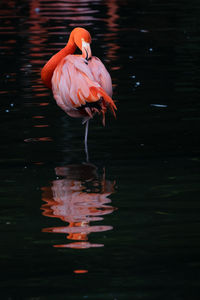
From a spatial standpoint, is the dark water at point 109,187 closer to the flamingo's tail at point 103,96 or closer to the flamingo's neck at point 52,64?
the flamingo's tail at point 103,96

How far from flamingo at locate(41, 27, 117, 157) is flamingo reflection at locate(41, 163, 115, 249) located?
0.63m

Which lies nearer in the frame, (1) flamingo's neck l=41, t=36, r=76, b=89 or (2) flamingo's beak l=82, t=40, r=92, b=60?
(2) flamingo's beak l=82, t=40, r=92, b=60

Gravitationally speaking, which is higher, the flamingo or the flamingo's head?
the flamingo's head

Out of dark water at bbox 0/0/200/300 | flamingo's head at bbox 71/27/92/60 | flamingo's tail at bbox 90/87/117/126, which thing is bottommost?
dark water at bbox 0/0/200/300

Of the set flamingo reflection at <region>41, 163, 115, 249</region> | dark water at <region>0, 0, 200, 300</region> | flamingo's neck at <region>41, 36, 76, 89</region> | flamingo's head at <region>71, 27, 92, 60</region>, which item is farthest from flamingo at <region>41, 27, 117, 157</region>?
flamingo reflection at <region>41, 163, 115, 249</region>

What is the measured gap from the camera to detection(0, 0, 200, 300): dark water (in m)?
4.88

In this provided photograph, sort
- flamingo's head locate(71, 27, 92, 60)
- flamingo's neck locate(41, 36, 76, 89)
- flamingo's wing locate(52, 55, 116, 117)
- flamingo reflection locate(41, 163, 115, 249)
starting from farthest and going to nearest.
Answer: flamingo's neck locate(41, 36, 76, 89), flamingo's head locate(71, 27, 92, 60), flamingo's wing locate(52, 55, 116, 117), flamingo reflection locate(41, 163, 115, 249)

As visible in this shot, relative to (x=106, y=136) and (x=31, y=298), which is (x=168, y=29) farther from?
(x=31, y=298)

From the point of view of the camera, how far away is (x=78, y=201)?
6.34 m

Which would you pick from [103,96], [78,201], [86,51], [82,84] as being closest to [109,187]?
[78,201]

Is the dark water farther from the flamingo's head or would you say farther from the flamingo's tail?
the flamingo's head

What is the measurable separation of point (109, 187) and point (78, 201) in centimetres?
50

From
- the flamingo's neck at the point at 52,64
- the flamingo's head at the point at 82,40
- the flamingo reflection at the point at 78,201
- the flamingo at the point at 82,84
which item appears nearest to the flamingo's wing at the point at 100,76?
the flamingo at the point at 82,84

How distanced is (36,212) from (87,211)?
38 cm
